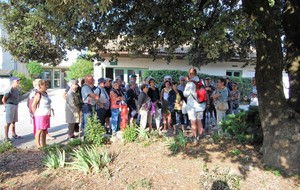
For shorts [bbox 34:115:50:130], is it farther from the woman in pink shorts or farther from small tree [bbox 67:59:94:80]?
small tree [bbox 67:59:94:80]

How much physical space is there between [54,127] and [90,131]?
5144mm

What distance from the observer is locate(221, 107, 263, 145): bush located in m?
6.60

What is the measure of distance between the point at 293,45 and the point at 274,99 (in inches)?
59.6

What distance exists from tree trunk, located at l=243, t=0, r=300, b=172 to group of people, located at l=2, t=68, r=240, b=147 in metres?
1.81

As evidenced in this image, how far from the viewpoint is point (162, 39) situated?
659 cm

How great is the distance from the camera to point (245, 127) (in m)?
6.80

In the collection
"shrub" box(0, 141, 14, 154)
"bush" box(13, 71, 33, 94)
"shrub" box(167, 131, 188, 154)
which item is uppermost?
"bush" box(13, 71, 33, 94)

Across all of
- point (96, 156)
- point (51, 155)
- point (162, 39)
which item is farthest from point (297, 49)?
point (51, 155)

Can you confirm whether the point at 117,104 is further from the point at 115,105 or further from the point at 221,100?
the point at 221,100

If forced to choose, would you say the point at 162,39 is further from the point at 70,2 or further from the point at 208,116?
the point at 208,116

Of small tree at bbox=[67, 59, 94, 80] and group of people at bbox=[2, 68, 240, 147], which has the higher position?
small tree at bbox=[67, 59, 94, 80]

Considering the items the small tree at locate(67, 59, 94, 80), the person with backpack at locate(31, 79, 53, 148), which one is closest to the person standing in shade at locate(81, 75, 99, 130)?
the person with backpack at locate(31, 79, 53, 148)

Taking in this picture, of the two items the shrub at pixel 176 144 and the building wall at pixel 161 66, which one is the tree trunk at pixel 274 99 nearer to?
the shrub at pixel 176 144

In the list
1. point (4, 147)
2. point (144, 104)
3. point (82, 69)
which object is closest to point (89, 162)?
point (4, 147)
